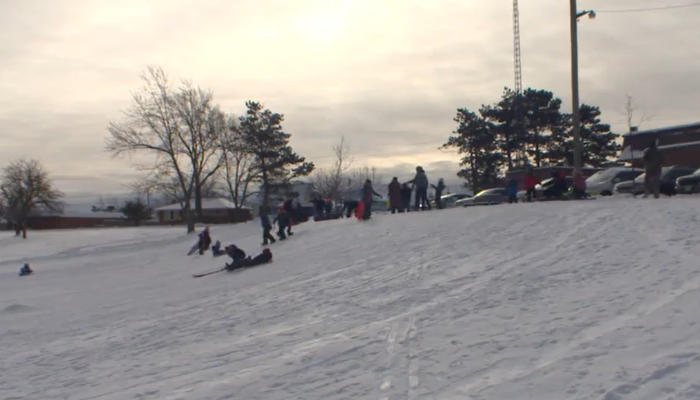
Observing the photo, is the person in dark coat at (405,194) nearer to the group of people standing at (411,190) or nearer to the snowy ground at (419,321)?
the group of people standing at (411,190)

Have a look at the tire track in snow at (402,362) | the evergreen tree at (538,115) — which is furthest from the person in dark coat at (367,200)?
the evergreen tree at (538,115)

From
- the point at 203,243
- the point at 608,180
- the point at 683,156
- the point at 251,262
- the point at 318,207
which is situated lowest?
the point at 251,262

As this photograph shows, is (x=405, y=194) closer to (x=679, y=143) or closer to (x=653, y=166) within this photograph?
(x=653, y=166)

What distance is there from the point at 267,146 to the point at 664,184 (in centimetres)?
4426

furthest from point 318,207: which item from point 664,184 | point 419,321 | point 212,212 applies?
point 212,212

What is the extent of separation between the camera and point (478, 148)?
194 ft

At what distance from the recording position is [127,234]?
54469 mm

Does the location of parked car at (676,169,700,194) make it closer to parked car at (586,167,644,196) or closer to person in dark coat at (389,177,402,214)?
parked car at (586,167,644,196)

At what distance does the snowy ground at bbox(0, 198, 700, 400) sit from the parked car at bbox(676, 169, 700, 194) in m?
6.51

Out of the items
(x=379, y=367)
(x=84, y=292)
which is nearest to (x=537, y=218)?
(x=379, y=367)

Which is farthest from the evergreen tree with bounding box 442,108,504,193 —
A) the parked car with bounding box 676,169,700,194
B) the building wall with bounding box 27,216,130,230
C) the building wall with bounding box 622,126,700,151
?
the building wall with bounding box 27,216,130,230

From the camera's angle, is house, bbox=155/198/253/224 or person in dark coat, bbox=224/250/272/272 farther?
house, bbox=155/198/253/224

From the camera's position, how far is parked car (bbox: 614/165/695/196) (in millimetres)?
23172

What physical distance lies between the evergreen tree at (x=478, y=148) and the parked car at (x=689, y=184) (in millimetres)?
33933
